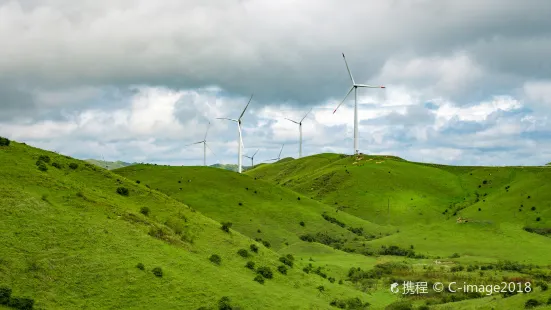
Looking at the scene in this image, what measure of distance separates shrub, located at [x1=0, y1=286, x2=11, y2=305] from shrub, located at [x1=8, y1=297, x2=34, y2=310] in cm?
40

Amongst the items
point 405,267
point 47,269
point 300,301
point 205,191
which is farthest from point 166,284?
point 205,191

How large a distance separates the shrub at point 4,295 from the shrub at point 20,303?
0.40 metres


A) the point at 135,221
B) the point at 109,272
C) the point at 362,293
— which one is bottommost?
the point at 362,293

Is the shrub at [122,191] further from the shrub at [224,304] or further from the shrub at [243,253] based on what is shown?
the shrub at [224,304]

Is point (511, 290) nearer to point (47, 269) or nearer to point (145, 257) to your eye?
point (145, 257)

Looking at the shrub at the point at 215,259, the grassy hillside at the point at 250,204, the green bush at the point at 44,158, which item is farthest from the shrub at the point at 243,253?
the grassy hillside at the point at 250,204

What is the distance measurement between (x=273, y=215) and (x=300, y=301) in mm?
89071

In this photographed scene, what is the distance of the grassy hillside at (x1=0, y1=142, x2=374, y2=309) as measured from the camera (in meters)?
54.0

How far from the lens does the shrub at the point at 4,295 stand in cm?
4819

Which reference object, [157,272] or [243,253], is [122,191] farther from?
[157,272]

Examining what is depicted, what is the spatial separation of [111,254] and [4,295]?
1296cm

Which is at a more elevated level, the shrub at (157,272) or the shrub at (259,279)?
the shrub at (157,272)

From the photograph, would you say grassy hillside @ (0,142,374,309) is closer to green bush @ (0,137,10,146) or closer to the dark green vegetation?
the dark green vegetation

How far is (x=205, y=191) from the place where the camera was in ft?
548
